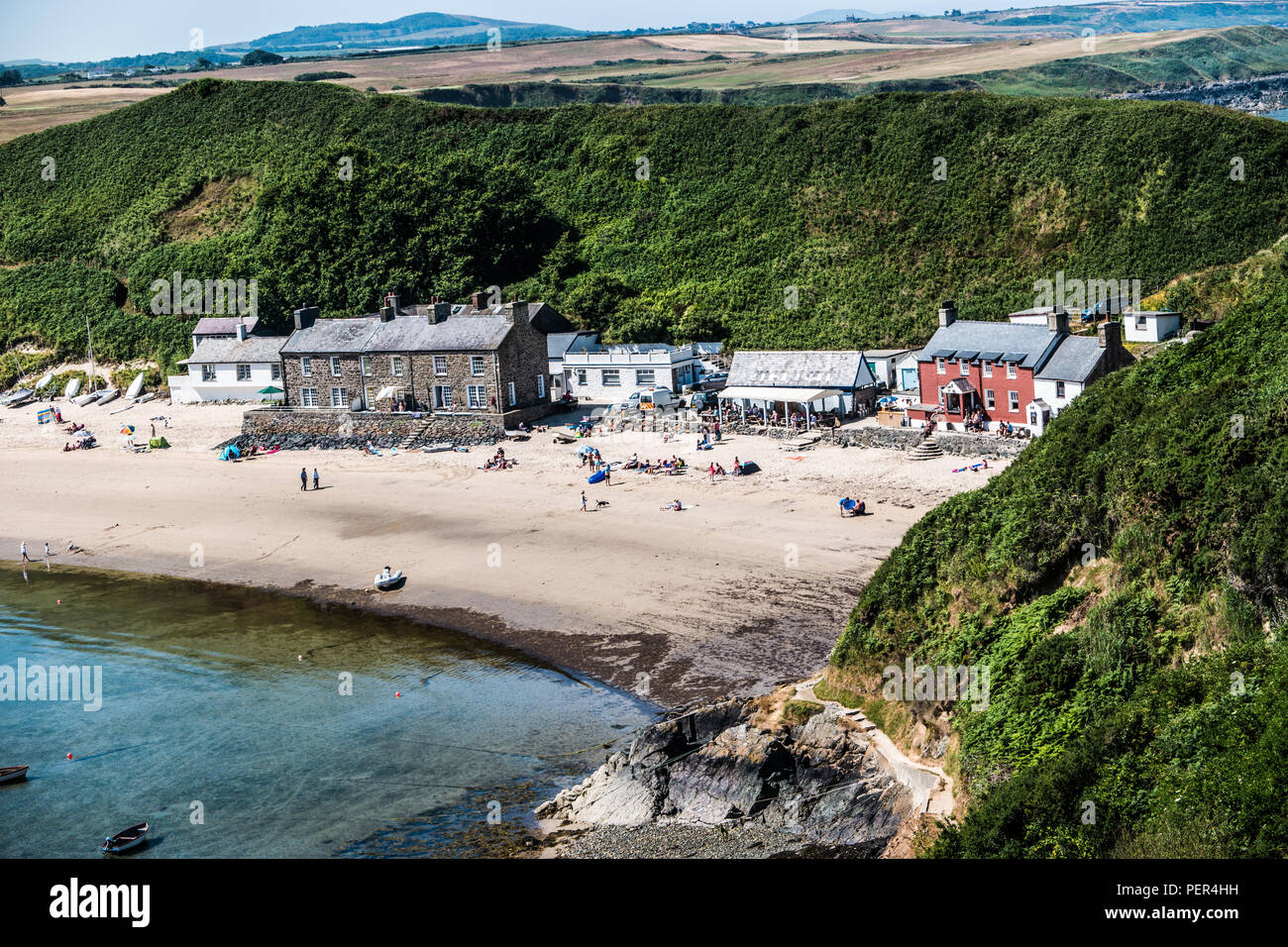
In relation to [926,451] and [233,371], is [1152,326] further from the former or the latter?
[233,371]

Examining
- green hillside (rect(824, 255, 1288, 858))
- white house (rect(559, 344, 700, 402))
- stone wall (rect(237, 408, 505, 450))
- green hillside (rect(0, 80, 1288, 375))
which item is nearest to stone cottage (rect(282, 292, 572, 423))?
stone wall (rect(237, 408, 505, 450))

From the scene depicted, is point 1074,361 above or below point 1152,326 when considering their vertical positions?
below

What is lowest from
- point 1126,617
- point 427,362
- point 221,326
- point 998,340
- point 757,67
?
point 1126,617

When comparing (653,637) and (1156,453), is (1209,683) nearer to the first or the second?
(1156,453)

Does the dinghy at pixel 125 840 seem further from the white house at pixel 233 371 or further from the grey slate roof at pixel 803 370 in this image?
the white house at pixel 233 371

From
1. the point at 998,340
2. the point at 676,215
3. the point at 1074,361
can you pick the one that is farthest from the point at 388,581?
the point at 676,215
